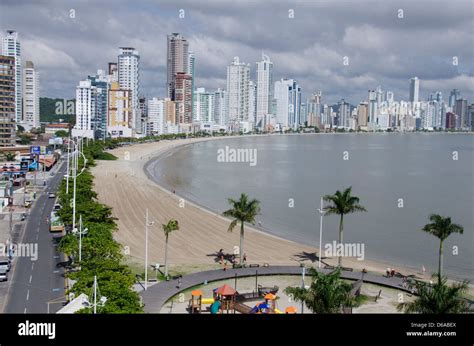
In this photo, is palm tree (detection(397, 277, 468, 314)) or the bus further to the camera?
the bus

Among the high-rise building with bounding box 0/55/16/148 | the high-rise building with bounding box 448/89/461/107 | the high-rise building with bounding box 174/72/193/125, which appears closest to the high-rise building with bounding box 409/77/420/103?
the high-rise building with bounding box 448/89/461/107

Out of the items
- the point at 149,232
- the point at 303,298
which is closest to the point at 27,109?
the point at 149,232

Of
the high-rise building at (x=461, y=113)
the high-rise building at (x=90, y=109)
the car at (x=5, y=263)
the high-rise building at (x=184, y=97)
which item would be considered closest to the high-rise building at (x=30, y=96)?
the high-rise building at (x=90, y=109)

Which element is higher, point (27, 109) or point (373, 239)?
point (27, 109)

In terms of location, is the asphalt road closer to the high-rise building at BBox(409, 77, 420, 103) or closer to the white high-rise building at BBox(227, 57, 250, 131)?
the white high-rise building at BBox(227, 57, 250, 131)

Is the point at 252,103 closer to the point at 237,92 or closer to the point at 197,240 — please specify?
the point at 237,92
